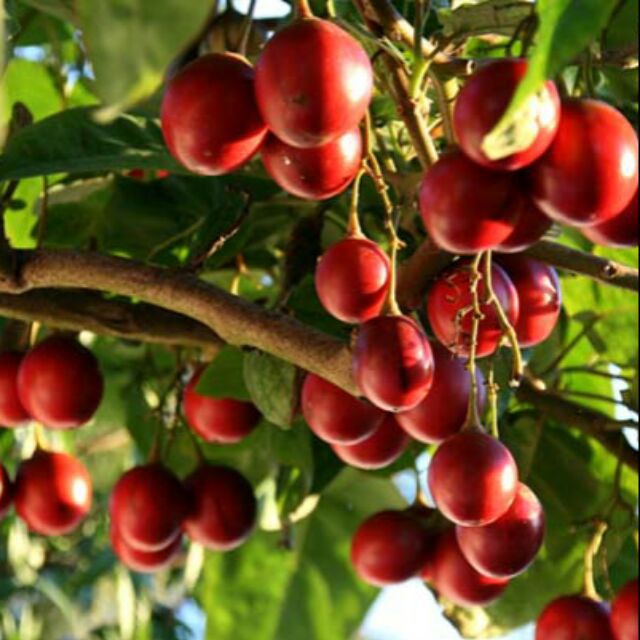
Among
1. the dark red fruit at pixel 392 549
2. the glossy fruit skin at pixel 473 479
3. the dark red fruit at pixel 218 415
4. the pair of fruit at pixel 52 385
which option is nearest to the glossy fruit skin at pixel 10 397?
the pair of fruit at pixel 52 385

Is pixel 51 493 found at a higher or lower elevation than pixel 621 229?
lower

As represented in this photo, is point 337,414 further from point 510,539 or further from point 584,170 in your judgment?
point 584,170

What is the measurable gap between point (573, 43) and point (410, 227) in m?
0.43

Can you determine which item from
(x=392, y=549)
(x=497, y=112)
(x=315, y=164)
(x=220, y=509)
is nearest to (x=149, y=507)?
(x=220, y=509)

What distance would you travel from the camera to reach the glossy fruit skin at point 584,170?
51 centimetres

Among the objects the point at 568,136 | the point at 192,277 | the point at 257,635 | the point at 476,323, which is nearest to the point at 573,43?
the point at 568,136

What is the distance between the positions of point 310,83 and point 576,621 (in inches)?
18.2

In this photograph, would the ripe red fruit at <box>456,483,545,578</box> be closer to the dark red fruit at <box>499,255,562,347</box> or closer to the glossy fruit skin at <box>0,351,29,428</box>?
the dark red fruit at <box>499,255,562,347</box>

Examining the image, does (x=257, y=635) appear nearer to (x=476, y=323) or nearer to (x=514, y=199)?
(x=476, y=323)

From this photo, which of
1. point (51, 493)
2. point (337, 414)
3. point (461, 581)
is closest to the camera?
point (337, 414)

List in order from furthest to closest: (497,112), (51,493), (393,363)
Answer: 1. (51,493)
2. (393,363)
3. (497,112)

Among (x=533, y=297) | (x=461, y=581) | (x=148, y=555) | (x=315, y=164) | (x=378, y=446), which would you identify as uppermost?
(x=315, y=164)

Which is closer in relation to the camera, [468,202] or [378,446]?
[468,202]

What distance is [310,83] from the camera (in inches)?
20.7
